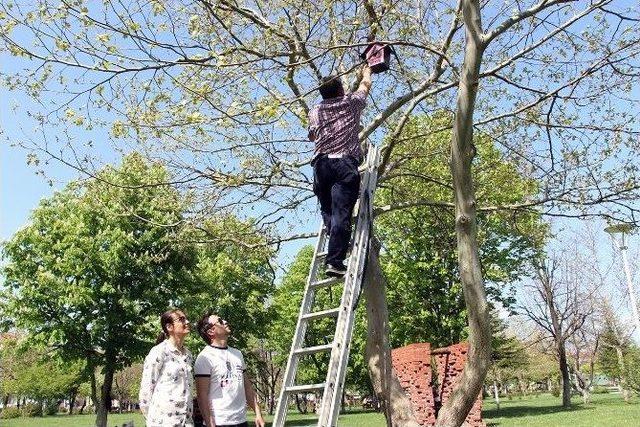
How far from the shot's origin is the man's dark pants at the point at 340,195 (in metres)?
5.86

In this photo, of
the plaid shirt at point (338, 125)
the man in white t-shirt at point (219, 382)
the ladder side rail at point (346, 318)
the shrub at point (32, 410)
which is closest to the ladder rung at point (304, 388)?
the ladder side rail at point (346, 318)

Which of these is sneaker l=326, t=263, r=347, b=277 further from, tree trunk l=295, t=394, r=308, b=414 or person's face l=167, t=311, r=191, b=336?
tree trunk l=295, t=394, r=308, b=414

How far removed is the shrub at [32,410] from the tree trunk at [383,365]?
76.4 meters

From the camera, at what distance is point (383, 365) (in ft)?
32.6

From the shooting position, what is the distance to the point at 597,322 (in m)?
41.7

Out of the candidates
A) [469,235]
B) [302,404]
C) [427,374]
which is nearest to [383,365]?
[469,235]

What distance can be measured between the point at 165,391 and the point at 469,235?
3.75 m

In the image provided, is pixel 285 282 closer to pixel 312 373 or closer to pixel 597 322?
pixel 312 373

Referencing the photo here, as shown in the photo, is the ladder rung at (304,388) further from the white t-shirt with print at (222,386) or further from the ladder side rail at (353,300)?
the white t-shirt with print at (222,386)

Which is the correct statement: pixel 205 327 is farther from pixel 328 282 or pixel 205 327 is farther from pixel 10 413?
pixel 10 413

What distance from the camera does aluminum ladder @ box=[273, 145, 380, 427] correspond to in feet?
16.7

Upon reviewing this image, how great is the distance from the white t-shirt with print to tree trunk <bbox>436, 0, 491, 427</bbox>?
286 cm

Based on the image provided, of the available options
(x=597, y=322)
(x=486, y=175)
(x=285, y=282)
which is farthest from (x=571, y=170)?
(x=285, y=282)

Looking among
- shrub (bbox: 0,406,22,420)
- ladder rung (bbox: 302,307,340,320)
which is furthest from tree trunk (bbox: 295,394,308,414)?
ladder rung (bbox: 302,307,340,320)
